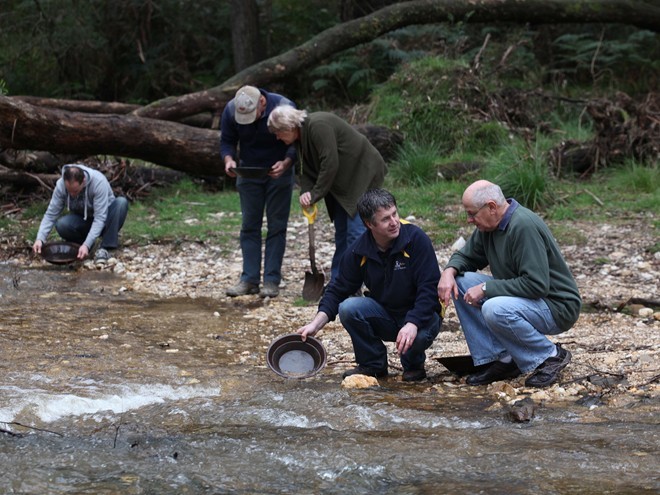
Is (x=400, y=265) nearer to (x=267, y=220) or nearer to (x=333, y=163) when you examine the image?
(x=333, y=163)

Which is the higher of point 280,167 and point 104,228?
point 280,167

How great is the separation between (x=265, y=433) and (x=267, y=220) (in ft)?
11.0

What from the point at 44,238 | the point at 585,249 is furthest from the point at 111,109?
the point at 585,249

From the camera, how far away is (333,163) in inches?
268

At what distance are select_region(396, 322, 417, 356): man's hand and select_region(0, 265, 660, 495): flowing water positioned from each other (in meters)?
0.33

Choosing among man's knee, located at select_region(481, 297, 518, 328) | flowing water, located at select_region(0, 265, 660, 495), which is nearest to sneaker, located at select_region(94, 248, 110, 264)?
flowing water, located at select_region(0, 265, 660, 495)

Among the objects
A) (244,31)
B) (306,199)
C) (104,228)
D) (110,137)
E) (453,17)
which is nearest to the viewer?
(306,199)

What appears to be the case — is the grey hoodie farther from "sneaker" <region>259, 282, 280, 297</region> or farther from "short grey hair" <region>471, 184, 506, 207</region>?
"short grey hair" <region>471, 184, 506, 207</region>

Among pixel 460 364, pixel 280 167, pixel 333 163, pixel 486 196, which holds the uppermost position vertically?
pixel 486 196

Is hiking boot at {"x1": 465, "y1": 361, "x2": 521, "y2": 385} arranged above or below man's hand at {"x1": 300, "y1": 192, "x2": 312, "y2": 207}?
below

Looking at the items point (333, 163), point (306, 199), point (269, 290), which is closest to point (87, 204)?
point (269, 290)

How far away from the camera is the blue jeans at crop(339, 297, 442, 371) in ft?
16.8

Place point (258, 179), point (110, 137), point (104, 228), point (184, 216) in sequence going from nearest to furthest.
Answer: point (258, 179), point (104, 228), point (110, 137), point (184, 216)

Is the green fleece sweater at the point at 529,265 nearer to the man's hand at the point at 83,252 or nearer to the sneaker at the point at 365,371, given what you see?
the sneaker at the point at 365,371
